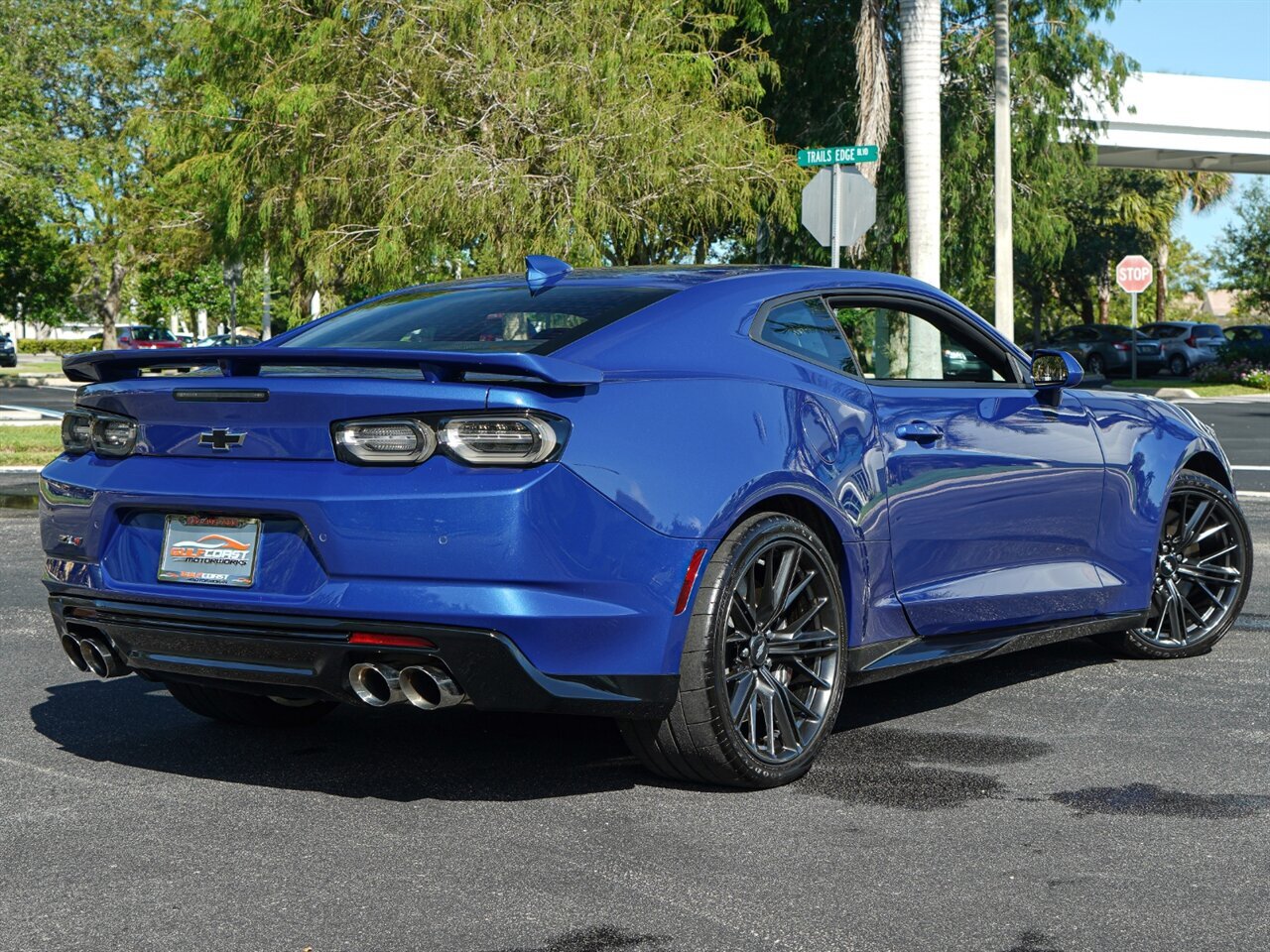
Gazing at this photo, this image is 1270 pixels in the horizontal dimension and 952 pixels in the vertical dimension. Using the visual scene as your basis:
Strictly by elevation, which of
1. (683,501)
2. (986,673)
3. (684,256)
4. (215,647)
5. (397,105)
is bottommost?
(986,673)

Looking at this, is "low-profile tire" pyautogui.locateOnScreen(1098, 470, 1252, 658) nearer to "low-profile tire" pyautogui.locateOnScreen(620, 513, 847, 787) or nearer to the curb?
"low-profile tire" pyautogui.locateOnScreen(620, 513, 847, 787)

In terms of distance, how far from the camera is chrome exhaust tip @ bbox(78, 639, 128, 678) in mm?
4820

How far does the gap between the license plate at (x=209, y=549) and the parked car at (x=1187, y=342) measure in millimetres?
43627

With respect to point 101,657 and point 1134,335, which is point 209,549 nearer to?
point 101,657

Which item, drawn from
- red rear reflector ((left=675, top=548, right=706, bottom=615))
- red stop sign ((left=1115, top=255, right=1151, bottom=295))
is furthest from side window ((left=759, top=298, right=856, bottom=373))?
red stop sign ((left=1115, top=255, right=1151, bottom=295))

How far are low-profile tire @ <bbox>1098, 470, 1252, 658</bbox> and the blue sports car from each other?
1.24m

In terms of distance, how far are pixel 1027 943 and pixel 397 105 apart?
59.5ft

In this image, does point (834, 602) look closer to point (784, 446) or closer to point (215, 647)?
point (784, 446)

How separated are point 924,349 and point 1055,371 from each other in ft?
1.57

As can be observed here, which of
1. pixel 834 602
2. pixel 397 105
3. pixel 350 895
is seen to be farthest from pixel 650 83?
pixel 350 895

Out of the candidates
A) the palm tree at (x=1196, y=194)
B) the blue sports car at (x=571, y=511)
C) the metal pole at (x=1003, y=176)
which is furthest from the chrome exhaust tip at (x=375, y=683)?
the palm tree at (x=1196, y=194)

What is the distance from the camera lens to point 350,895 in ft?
12.9

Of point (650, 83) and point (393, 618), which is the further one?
point (650, 83)

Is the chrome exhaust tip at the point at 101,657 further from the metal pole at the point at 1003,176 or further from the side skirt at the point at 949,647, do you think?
the metal pole at the point at 1003,176
